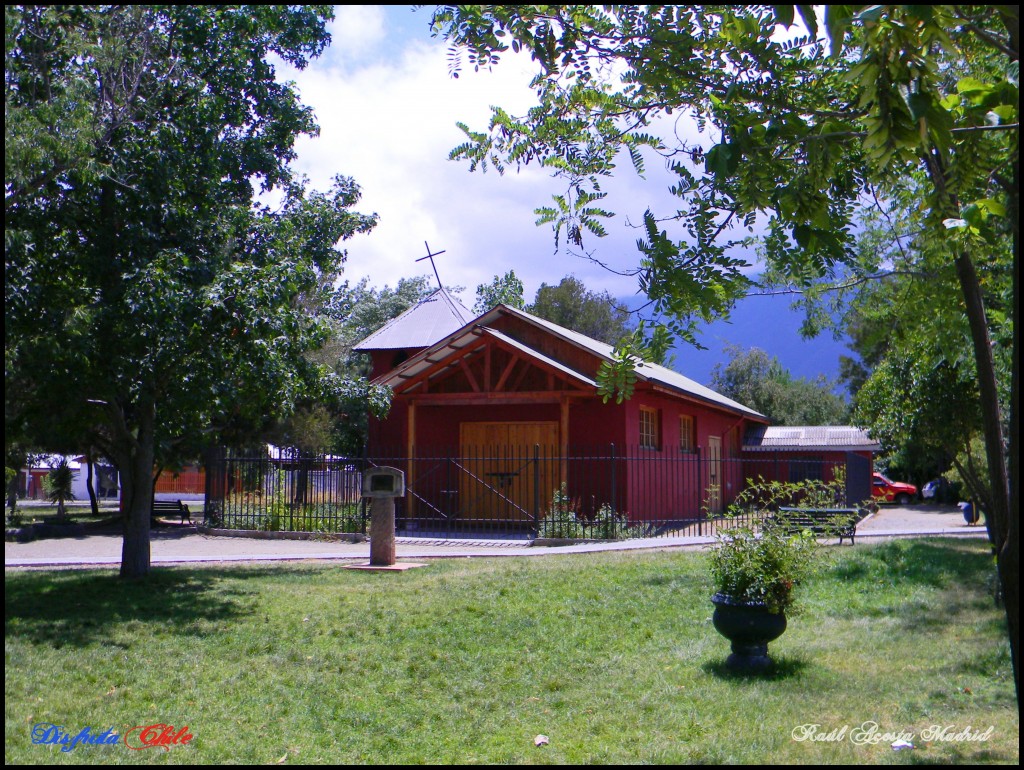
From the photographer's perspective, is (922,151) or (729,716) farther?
(729,716)

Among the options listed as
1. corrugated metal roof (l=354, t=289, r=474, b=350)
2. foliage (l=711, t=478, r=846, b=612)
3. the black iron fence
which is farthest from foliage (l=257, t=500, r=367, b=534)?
foliage (l=711, t=478, r=846, b=612)

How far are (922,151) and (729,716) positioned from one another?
3.68 meters

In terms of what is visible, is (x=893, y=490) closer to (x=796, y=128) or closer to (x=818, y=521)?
(x=818, y=521)

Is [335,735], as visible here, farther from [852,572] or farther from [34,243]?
[852,572]

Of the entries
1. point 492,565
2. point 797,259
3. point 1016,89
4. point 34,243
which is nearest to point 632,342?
point 797,259

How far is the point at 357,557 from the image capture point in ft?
48.3

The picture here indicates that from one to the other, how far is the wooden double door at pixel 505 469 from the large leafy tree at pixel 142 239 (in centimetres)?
907

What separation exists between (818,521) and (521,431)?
9241 millimetres

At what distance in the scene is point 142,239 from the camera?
32.7 feet

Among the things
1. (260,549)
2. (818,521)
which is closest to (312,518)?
(260,549)

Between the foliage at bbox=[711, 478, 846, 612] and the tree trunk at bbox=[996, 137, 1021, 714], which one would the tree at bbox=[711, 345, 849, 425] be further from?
the tree trunk at bbox=[996, 137, 1021, 714]

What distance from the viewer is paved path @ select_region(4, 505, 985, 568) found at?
14.5m

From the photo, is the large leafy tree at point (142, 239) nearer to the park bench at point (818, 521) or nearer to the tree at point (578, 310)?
the park bench at point (818, 521)

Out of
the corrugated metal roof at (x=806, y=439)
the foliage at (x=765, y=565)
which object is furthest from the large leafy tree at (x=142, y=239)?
the corrugated metal roof at (x=806, y=439)
